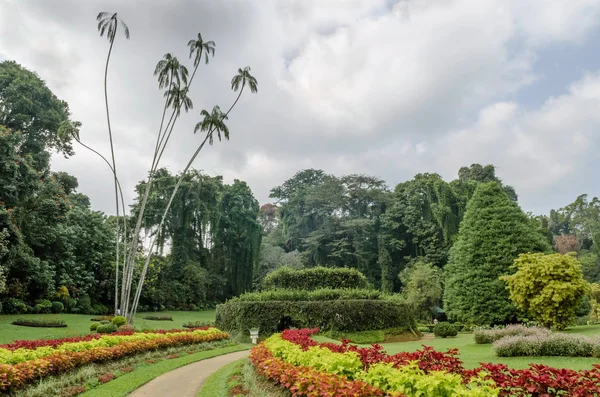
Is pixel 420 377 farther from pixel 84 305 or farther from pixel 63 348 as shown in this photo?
pixel 84 305

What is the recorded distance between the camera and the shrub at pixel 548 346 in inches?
409

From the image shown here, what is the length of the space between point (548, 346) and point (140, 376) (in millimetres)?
10426

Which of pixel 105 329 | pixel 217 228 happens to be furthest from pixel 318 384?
pixel 217 228

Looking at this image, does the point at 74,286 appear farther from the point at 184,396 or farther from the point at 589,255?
the point at 589,255

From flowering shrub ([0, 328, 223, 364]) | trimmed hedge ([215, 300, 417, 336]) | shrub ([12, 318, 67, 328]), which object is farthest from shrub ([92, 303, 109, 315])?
flowering shrub ([0, 328, 223, 364])

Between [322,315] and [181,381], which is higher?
[322,315]

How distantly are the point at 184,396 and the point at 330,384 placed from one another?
4.52 meters

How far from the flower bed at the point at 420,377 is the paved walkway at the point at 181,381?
2.73m

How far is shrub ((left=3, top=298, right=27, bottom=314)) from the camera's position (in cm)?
2009

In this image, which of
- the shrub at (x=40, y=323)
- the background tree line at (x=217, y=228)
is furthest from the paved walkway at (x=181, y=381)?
the background tree line at (x=217, y=228)

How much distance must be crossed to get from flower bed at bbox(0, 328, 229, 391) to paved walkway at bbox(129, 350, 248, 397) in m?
1.72

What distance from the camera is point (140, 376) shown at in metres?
9.54

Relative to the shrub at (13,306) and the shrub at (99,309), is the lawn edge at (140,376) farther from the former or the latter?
the shrub at (99,309)

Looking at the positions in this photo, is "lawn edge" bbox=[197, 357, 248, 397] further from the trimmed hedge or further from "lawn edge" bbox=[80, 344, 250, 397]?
the trimmed hedge
